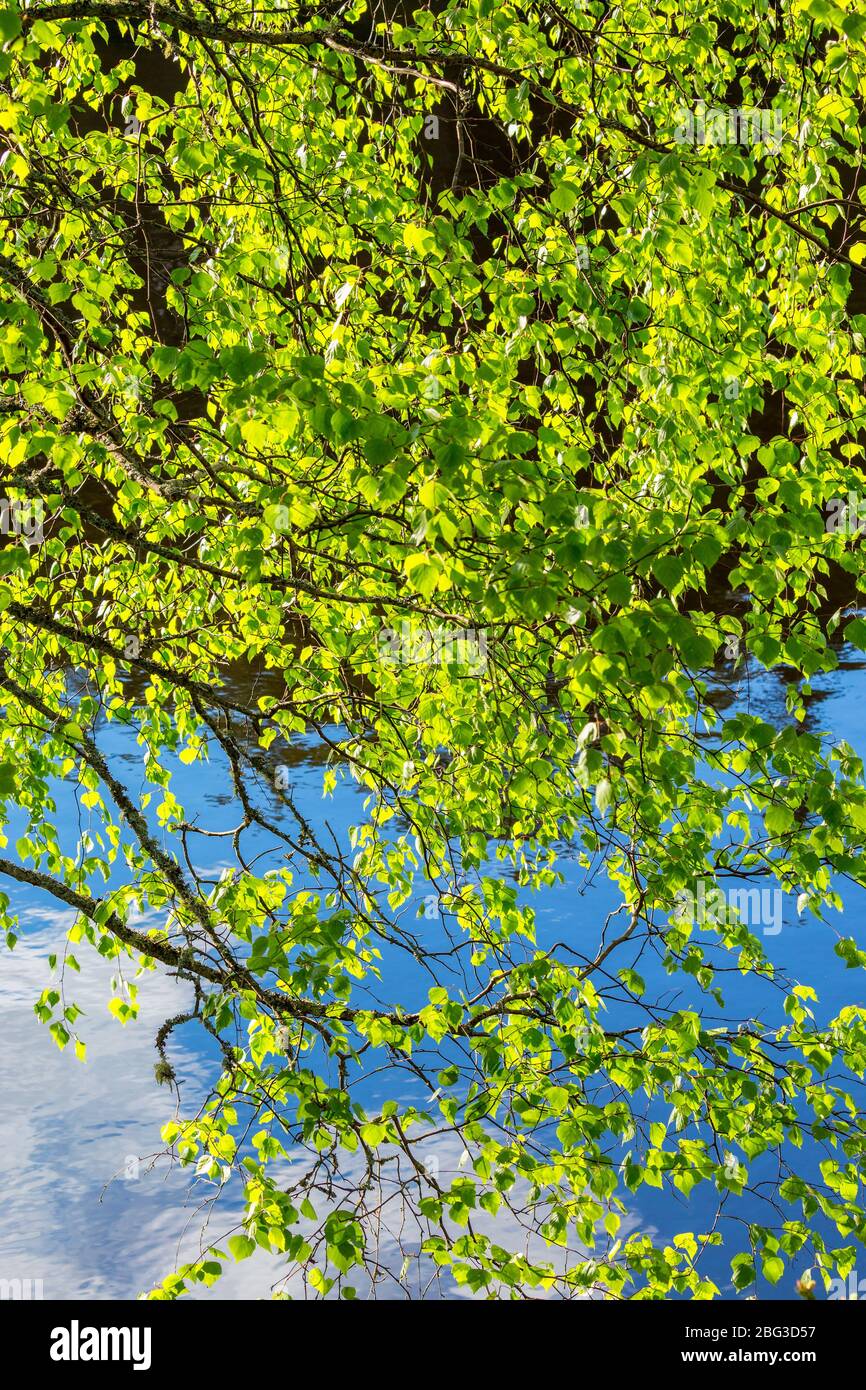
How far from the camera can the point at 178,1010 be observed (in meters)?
13.1

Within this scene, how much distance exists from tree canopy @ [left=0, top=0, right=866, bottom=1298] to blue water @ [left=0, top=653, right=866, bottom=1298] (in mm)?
6472

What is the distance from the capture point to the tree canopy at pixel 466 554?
3162mm

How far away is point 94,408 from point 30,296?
47cm

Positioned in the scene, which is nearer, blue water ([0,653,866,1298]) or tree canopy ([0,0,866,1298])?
tree canopy ([0,0,866,1298])

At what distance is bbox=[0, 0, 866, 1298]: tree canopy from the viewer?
3162 mm

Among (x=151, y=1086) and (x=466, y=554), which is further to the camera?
(x=151, y=1086)

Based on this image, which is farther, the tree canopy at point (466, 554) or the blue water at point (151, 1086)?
the blue water at point (151, 1086)

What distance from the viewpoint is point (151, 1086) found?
13.0 metres

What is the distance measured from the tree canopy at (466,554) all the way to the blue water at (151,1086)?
6.47 m

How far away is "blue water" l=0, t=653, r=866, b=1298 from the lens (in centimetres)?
1138

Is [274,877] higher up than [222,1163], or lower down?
higher up

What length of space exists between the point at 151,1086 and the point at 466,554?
36.5ft
